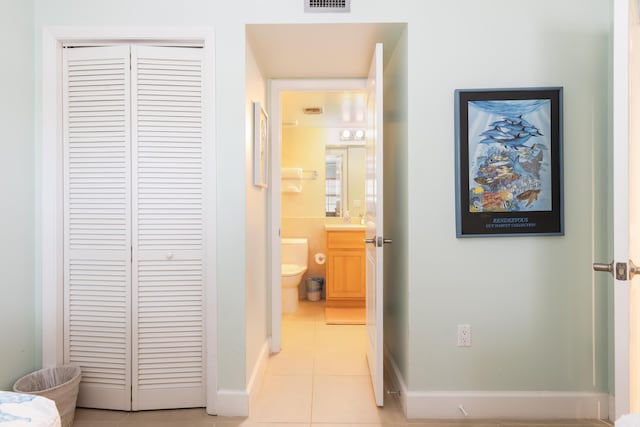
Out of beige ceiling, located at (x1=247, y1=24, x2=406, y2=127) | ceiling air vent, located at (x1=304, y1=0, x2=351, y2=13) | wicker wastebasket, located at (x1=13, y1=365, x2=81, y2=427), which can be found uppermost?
ceiling air vent, located at (x1=304, y1=0, x2=351, y2=13)

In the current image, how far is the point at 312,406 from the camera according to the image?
2.02 meters

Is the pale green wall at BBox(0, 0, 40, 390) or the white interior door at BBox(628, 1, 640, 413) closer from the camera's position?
the white interior door at BBox(628, 1, 640, 413)

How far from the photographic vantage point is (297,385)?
2256 mm

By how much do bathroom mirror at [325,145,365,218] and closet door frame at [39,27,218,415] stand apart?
2583 millimetres

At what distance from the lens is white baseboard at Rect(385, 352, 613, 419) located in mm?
1863

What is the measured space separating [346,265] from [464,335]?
1.91 meters

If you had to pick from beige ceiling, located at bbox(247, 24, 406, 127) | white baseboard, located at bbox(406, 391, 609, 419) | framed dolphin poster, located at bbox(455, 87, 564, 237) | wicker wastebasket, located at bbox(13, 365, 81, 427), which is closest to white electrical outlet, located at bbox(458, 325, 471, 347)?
white baseboard, located at bbox(406, 391, 609, 419)

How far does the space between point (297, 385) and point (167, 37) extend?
7.04ft

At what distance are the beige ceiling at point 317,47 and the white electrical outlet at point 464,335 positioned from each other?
1.62m

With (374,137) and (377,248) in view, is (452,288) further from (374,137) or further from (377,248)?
(374,137)

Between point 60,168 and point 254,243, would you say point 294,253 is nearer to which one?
point 254,243

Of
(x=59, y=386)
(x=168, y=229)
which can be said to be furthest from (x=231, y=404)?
(x=168, y=229)

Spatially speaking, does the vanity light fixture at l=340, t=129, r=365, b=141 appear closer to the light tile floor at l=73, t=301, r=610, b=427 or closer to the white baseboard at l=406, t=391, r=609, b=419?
the light tile floor at l=73, t=301, r=610, b=427

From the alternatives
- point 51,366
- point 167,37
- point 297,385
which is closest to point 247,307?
point 297,385
